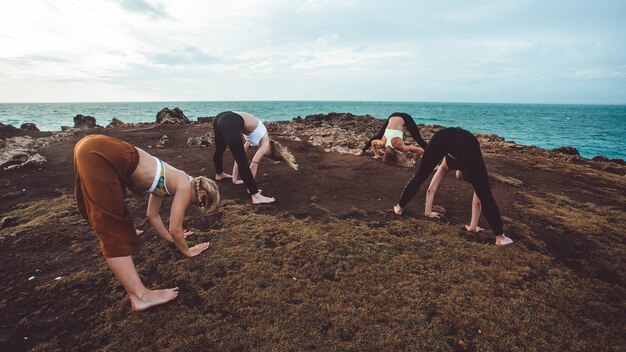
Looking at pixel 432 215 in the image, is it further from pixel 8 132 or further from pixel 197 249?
pixel 8 132

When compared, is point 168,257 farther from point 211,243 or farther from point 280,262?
point 280,262

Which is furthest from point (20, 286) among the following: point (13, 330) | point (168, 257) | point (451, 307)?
point (451, 307)

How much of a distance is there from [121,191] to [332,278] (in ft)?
7.26

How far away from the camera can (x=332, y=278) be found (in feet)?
10.2

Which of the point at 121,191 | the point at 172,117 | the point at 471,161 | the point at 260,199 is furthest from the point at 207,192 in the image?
the point at 172,117

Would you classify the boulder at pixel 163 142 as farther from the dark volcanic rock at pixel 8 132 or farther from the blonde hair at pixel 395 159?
the blonde hair at pixel 395 159

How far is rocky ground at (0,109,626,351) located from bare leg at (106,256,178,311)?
90 mm

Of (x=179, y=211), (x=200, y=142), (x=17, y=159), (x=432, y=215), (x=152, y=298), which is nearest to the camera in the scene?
(x=152, y=298)

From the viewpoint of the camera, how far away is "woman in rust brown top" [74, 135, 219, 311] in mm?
2475

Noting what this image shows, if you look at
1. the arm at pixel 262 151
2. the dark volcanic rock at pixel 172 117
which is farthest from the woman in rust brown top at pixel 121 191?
the dark volcanic rock at pixel 172 117

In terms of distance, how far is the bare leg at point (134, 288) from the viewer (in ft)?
8.46

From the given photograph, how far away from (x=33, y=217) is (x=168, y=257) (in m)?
3.11

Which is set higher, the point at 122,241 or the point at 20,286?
the point at 122,241

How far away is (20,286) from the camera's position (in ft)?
10.2
